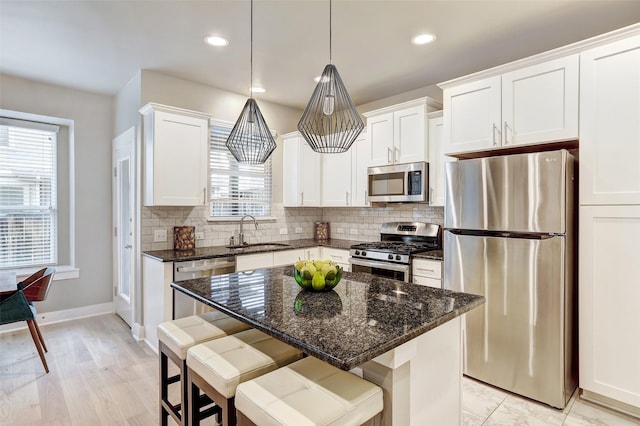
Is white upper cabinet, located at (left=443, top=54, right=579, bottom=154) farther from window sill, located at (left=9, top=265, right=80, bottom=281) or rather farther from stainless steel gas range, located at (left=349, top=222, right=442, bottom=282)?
window sill, located at (left=9, top=265, right=80, bottom=281)

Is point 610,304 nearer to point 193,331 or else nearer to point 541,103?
point 541,103

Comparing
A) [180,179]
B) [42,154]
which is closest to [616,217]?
[180,179]

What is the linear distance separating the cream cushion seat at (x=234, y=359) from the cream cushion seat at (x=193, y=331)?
0.12 metres

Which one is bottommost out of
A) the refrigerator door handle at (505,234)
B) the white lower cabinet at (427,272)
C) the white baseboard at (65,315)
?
the white baseboard at (65,315)

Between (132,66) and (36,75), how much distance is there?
1.19 metres

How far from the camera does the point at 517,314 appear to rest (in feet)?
7.93

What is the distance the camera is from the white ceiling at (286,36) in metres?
2.35

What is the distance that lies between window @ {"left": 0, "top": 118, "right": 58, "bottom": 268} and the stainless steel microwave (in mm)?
3864

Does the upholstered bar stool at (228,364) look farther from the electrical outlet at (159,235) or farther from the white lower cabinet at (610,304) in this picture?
the electrical outlet at (159,235)

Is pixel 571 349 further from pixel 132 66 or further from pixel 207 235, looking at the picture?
pixel 132 66

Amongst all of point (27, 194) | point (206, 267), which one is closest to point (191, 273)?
point (206, 267)

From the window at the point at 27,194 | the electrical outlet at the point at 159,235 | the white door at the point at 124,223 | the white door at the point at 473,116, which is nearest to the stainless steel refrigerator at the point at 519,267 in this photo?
the white door at the point at 473,116

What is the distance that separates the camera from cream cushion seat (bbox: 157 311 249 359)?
1.75 meters

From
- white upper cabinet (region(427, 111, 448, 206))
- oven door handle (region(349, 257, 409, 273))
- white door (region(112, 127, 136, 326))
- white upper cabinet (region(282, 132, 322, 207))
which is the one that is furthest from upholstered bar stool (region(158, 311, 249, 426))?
white upper cabinet (region(282, 132, 322, 207))
